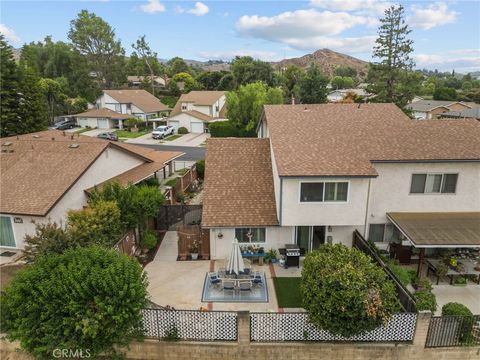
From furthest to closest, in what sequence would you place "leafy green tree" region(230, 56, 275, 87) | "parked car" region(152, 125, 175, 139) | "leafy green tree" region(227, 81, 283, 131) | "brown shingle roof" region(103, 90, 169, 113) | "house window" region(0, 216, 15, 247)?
1. "leafy green tree" region(230, 56, 275, 87)
2. "brown shingle roof" region(103, 90, 169, 113)
3. "parked car" region(152, 125, 175, 139)
4. "leafy green tree" region(227, 81, 283, 131)
5. "house window" region(0, 216, 15, 247)

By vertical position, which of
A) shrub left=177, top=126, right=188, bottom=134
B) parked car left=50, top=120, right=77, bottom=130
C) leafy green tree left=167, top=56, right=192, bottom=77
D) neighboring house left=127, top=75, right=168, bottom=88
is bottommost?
shrub left=177, top=126, right=188, bottom=134

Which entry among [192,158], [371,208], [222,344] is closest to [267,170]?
[371,208]

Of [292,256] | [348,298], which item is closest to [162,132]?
[292,256]

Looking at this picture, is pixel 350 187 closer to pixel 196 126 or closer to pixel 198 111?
pixel 196 126

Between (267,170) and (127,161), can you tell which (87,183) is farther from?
(267,170)

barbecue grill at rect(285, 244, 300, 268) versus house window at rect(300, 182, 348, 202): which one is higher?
house window at rect(300, 182, 348, 202)

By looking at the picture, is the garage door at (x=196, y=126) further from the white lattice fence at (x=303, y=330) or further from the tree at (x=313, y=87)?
→ the white lattice fence at (x=303, y=330)

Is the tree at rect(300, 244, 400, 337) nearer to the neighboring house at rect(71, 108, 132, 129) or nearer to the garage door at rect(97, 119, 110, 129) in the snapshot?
the neighboring house at rect(71, 108, 132, 129)

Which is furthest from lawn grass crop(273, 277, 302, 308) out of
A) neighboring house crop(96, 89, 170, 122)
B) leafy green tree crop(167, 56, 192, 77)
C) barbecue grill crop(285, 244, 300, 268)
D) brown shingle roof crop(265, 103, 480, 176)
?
leafy green tree crop(167, 56, 192, 77)
